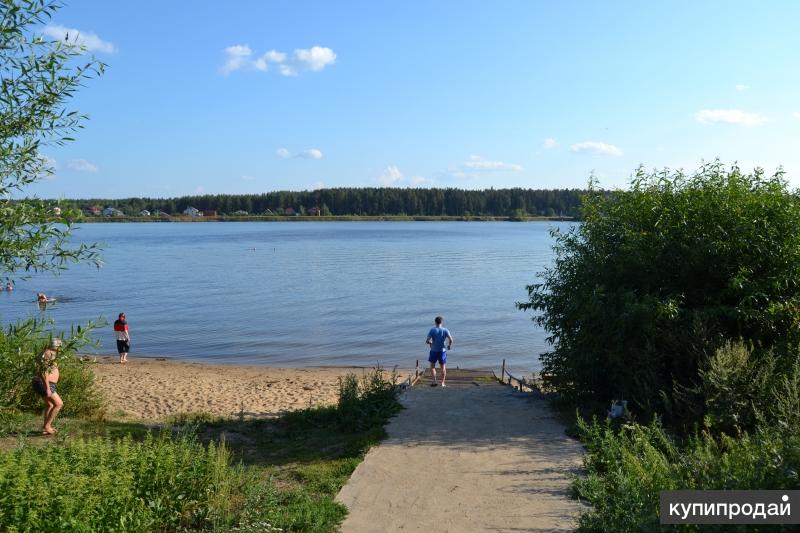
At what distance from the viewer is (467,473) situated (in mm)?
8281

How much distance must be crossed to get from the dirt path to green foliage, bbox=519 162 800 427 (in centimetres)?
150

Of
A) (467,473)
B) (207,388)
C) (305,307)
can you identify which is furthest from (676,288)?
(305,307)

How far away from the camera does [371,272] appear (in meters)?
56.3

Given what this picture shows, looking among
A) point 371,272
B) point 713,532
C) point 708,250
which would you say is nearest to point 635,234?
point 708,250

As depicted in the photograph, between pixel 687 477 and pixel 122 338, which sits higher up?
pixel 687 477

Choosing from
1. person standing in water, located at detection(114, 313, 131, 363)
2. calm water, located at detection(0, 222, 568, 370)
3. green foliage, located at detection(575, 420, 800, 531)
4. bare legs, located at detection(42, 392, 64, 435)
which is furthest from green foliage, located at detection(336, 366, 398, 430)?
person standing in water, located at detection(114, 313, 131, 363)

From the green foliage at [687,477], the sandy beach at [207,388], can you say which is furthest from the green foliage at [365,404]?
the green foliage at [687,477]

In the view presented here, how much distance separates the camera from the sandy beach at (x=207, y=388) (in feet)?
53.7

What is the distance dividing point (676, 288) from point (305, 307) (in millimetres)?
29221

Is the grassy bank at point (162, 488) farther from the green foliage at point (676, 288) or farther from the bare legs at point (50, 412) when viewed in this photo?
the green foliage at point (676, 288)

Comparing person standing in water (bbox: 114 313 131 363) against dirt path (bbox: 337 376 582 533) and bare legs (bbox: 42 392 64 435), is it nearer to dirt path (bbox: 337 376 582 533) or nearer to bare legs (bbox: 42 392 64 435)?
bare legs (bbox: 42 392 64 435)

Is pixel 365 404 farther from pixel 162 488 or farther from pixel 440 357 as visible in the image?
pixel 162 488

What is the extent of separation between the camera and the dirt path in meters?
6.67

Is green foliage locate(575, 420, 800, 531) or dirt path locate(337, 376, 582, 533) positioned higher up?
green foliage locate(575, 420, 800, 531)
